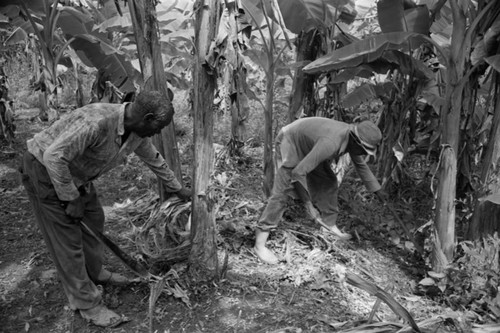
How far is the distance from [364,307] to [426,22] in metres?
2.73

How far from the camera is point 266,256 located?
419 centimetres

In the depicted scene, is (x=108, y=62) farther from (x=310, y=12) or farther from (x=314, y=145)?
(x=314, y=145)

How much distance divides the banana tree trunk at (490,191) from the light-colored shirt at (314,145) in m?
0.97

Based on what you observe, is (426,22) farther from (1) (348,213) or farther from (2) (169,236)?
(2) (169,236)

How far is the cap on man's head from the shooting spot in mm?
3777

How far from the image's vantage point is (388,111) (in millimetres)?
5633

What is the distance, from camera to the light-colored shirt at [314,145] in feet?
12.7

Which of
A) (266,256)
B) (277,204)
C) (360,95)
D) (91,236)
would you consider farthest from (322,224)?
(91,236)

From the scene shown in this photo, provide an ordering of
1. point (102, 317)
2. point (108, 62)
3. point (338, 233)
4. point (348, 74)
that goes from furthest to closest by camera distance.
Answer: point (108, 62) → point (348, 74) → point (338, 233) → point (102, 317)

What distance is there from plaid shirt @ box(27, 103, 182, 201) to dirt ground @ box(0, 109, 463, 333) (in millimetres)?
1088

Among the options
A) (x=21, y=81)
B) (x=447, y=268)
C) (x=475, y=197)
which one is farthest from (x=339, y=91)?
(x=21, y=81)

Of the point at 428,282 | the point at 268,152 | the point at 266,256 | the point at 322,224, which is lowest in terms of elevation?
the point at 428,282

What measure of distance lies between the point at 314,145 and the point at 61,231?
2278mm

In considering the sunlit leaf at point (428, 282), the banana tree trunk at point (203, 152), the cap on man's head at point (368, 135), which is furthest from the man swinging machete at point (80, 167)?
the sunlit leaf at point (428, 282)
